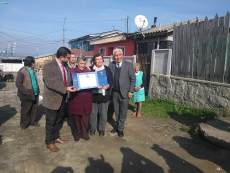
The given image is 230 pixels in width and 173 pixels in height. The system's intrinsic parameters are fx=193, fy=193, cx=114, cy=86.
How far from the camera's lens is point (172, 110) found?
20.5ft

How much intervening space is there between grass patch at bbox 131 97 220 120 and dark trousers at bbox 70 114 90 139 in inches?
96.9

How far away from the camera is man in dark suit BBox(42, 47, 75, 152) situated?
11.1ft

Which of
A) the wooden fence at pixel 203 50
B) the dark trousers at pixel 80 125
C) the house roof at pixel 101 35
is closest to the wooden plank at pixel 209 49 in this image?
the wooden fence at pixel 203 50

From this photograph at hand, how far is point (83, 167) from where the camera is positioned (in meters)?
3.08

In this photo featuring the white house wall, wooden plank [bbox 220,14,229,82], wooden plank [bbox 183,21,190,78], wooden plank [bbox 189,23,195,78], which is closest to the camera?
wooden plank [bbox 220,14,229,82]

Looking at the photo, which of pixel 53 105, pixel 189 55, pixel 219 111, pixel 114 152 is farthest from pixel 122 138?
pixel 189 55

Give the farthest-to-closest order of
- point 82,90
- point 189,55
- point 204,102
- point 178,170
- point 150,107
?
point 150,107
point 189,55
point 204,102
point 82,90
point 178,170

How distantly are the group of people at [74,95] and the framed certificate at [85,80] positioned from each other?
4.6 inches

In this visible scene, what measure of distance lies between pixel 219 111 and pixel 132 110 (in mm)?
2669

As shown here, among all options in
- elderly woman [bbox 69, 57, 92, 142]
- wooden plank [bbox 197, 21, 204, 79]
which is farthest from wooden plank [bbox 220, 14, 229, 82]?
elderly woman [bbox 69, 57, 92, 142]

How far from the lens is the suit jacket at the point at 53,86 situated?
133 inches

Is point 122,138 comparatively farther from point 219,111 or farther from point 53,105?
point 219,111

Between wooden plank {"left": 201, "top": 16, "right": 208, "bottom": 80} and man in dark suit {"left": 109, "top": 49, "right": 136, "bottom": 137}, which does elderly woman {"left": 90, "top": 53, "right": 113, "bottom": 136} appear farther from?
wooden plank {"left": 201, "top": 16, "right": 208, "bottom": 80}

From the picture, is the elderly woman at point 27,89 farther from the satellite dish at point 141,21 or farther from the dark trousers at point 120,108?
the satellite dish at point 141,21
